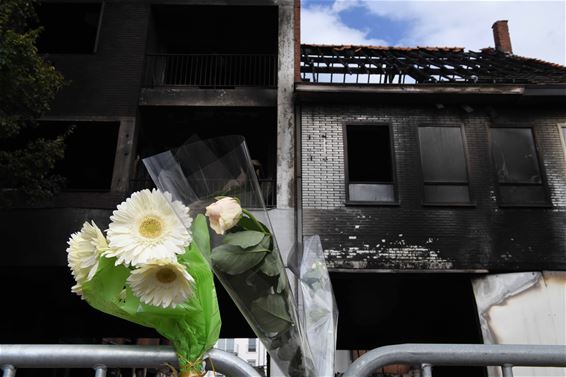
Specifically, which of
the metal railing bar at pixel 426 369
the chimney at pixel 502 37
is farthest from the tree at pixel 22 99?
the chimney at pixel 502 37

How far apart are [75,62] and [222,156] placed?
11.6 m

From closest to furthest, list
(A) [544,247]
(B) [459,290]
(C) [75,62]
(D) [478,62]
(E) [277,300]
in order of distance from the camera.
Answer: (E) [277,300]
(A) [544,247]
(B) [459,290]
(C) [75,62]
(D) [478,62]

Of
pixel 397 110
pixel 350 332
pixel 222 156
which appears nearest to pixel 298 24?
pixel 397 110

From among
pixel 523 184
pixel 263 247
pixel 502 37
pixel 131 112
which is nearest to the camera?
pixel 263 247

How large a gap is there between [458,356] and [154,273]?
111 cm

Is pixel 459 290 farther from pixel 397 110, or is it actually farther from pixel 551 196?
pixel 397 110

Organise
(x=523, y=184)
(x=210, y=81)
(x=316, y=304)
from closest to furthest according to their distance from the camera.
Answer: (x=316, y=304) < (x=523, y=184) < (x=210, y=81)

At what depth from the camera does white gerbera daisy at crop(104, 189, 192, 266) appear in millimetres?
1359

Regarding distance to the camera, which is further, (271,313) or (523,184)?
(523,184)

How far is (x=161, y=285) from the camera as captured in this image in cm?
138

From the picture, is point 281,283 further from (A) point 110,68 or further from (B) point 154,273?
(A) point 110,68

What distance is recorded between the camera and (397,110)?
11086 millimetres

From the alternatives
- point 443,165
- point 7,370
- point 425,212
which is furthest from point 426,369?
point 443,165

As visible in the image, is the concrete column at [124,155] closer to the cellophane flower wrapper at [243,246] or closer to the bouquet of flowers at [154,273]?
the cellophane flower wrapper at [243,246]
